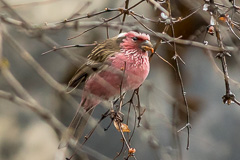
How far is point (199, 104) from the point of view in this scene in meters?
6.37

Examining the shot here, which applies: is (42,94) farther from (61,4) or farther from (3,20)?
(3,20)

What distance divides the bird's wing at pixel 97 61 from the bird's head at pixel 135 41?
5 cm

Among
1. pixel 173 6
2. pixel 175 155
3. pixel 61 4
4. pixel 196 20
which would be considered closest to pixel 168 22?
pixel 175 155

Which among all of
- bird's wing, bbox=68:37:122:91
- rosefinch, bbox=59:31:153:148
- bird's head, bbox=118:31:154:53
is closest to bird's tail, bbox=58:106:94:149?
rosefinch, bbox=59:31:153:148

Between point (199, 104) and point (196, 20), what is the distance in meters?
1.06

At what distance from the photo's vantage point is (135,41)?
151 inches

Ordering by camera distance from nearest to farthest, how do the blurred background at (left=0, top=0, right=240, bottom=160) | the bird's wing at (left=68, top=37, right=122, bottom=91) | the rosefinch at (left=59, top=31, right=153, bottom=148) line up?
the rosefinch at (left=59, top=31, right=153, bottom=148), the bird's wing at (left=68, top=37, right=122, bottom=91), the blurred background at (left=0, top=0, right=240, bottom=160)

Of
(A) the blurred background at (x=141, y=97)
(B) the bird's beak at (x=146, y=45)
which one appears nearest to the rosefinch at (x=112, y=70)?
(B) the bird's beak at (x=146, y=45)

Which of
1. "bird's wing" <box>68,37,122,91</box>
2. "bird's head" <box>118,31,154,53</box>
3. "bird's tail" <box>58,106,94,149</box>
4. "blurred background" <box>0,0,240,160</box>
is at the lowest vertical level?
"blurred background" <box>0,0,240,160</box>

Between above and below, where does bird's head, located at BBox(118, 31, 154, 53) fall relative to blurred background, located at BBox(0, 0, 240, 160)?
above

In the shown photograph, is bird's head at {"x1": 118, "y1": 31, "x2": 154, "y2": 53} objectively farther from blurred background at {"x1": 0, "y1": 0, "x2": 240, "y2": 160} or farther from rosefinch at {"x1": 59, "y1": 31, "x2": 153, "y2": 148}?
blurred background at {"x1": 0, "y1": 0, "x2": 240, "y2": 160}

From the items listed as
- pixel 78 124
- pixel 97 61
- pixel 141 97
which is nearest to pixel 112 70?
pixel 97 61

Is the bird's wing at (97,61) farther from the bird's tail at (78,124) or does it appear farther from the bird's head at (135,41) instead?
the bird's tail at (78,124)

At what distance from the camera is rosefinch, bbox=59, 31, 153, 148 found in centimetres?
367
